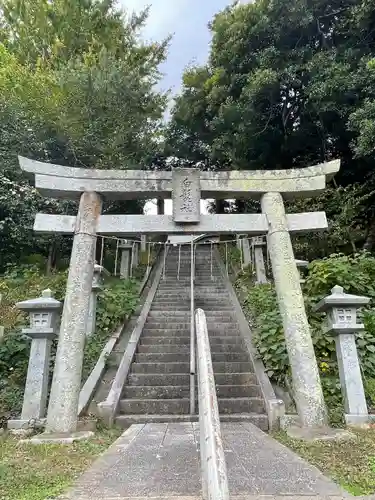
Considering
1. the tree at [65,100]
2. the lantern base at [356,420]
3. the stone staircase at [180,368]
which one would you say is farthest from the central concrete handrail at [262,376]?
the tree at [65,100]

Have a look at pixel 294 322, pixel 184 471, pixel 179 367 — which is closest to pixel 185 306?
pixel 179 367

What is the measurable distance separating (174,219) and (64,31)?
36.6ft

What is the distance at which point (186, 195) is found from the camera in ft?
19.3

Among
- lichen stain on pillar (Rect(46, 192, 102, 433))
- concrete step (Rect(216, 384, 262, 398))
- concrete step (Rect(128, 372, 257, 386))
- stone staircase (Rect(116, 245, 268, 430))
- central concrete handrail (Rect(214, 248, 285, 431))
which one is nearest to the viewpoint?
lichen stain on pillar (Rect(46, 192, 102, 433))

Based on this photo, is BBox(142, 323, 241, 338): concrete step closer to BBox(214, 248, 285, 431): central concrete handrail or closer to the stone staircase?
the stone staircase

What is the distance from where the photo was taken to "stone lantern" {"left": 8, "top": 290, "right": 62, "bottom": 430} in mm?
5258

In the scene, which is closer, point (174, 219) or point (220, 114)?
point (174, 219)

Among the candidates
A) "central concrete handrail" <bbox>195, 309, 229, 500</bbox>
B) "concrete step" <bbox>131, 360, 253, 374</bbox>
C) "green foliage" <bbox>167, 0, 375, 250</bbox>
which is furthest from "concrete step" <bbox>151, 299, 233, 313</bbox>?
"central concrete handrail" <bbox>195, 309, 229, 500</bbox>

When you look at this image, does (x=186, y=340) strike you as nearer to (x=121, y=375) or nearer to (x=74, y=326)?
(x=121, y=375)

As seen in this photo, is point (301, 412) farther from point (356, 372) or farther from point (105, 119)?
point (105, 119)

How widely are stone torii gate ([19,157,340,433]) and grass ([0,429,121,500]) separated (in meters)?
1.16

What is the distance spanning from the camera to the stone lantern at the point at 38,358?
17.3 ft

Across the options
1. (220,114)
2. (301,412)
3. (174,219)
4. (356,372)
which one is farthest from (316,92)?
(301,412)

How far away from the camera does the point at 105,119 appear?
1169cm
